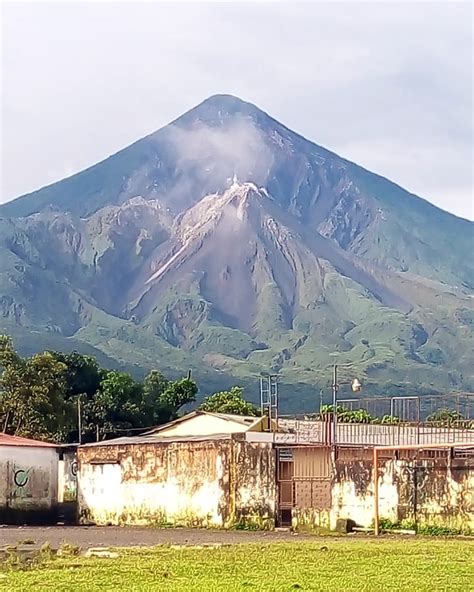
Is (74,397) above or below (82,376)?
below

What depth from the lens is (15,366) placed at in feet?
143

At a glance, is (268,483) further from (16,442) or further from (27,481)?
(16,442)

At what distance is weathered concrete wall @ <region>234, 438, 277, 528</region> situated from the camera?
2958 centimetres

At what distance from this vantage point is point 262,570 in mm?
16109

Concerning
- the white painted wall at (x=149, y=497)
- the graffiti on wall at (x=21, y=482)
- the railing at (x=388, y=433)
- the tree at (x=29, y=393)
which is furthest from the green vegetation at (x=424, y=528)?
the tree at (x=29, y=393)

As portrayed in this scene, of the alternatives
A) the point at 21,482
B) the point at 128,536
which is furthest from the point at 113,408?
the point at 128,536

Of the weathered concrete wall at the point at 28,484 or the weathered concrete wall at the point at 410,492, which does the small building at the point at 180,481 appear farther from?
the weathered concrete wall at the point at 410,492

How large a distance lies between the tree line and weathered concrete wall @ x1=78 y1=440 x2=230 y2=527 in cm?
853

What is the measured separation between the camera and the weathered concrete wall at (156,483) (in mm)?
30734

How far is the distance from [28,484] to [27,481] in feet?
0.32

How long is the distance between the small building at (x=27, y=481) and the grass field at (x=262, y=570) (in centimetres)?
1391

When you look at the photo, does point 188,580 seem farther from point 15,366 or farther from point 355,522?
point 15,366

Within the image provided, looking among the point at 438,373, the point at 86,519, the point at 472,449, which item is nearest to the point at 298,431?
the point at 86,519

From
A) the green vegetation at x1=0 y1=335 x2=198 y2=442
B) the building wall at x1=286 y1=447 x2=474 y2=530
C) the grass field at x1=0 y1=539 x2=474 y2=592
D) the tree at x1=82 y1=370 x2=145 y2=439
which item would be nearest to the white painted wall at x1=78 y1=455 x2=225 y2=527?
the building wall at x1=286 y1=447 x2=474 y2=530
